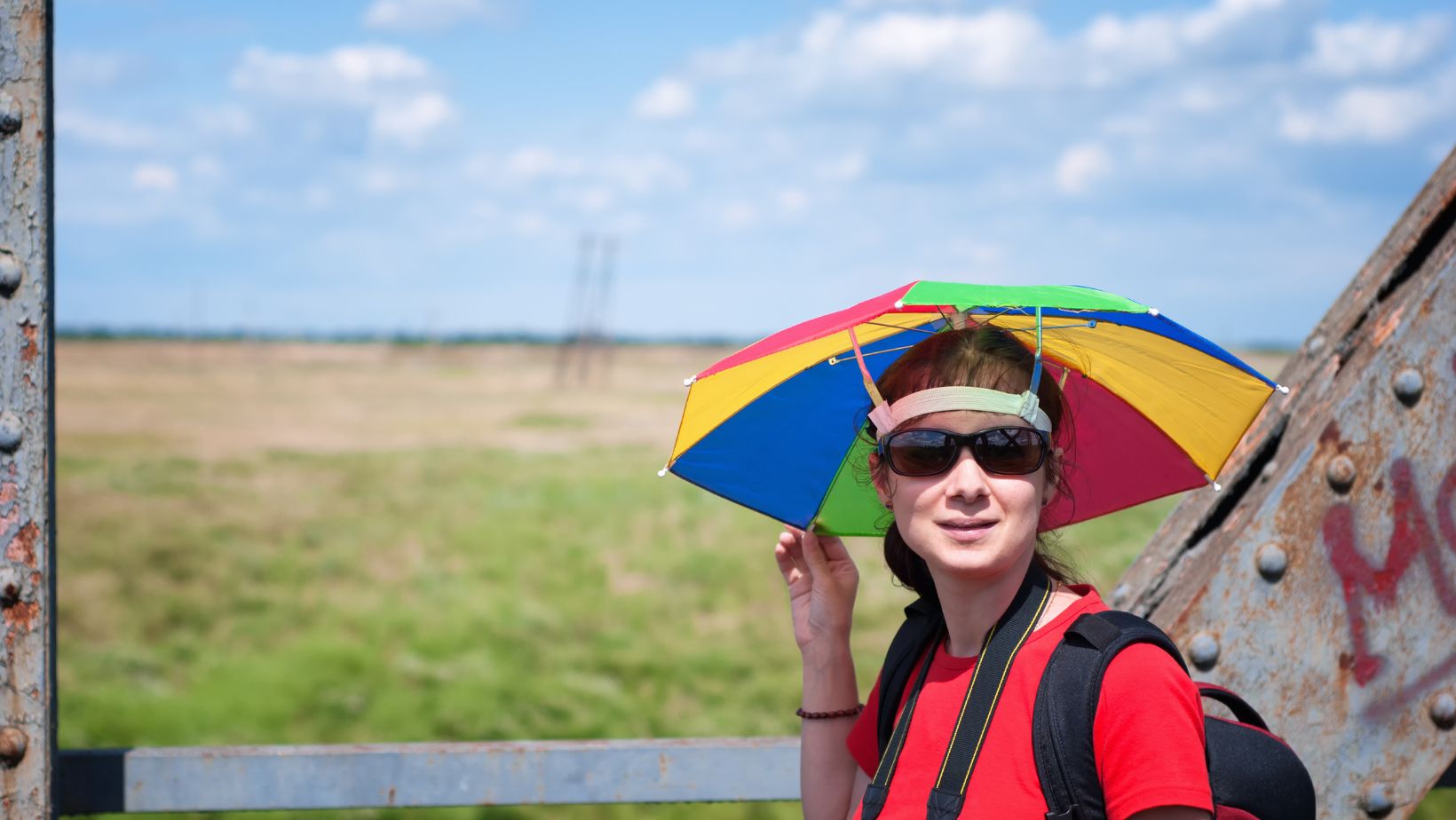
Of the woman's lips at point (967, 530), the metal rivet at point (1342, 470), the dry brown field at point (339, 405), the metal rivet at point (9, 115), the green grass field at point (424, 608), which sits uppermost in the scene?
the metal rivet at point (9, 115)

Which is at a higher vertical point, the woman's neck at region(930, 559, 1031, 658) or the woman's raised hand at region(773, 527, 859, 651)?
the woman's neck at region(930, 559, 1031, 658)

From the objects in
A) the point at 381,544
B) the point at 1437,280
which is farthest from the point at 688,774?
the point at 381,544

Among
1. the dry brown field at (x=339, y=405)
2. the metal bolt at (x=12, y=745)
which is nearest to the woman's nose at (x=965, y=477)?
the metal bolt at (x=12, y=745)

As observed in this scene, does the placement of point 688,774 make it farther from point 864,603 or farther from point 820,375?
point 864,603

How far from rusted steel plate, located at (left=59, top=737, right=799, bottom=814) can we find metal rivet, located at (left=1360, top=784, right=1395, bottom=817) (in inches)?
39.0

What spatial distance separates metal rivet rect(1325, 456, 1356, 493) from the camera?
1.83 m

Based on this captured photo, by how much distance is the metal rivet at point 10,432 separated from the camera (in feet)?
6.23

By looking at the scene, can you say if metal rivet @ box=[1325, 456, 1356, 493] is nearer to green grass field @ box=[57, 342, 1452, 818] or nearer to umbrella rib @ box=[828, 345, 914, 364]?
umbrella rib @ box=[828, 345, 914, 364]

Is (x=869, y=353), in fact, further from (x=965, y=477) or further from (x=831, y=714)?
(x=831, y=714)

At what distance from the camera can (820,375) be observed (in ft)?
6.89

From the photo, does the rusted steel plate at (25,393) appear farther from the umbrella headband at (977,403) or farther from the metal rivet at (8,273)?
the umbrella headband at (977,403)

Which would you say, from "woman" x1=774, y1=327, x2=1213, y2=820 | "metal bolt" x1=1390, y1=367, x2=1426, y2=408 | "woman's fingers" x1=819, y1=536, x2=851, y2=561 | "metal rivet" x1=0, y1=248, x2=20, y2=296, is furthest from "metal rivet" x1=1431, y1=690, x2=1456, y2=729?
"metal rivet" x1=0, y1=248, x2=20, y2=296

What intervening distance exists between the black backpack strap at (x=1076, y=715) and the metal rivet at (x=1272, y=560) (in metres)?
0.45

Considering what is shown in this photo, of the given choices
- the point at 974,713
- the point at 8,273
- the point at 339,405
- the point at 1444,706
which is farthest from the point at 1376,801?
the point at 339,405
